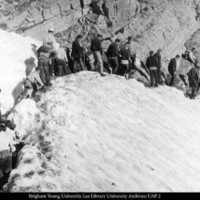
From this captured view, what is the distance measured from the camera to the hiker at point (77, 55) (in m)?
18.9

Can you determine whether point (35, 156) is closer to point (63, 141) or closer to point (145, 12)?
point (63, 141)

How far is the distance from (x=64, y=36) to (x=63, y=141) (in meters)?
9.52

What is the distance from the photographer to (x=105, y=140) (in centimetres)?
1484

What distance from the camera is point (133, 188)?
12961mm

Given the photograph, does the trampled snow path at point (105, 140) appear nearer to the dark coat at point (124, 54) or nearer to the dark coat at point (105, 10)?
the dark coat at point (124, 54)

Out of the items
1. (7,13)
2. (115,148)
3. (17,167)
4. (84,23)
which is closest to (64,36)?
(84,23)

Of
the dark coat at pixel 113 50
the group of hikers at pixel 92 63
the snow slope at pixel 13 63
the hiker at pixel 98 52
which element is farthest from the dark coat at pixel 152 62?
the snow slope at pixel 13 63

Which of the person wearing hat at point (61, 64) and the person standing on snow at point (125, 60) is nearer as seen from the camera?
the person wearing hat at point (61, 64)

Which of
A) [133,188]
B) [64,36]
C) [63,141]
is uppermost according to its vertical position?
[64,36]

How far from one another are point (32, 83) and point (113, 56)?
3764 millimetres

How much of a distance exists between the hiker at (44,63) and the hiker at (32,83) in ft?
0.70

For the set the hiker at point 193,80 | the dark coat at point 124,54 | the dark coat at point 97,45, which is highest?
the dark coat at point 97,45

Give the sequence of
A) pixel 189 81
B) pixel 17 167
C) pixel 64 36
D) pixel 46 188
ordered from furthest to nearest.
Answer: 1. pixel 64 36
2. pixel 189 81
3. pixel 17 167
4. pixel 46 188

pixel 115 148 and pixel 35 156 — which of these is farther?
pixel 115 148
